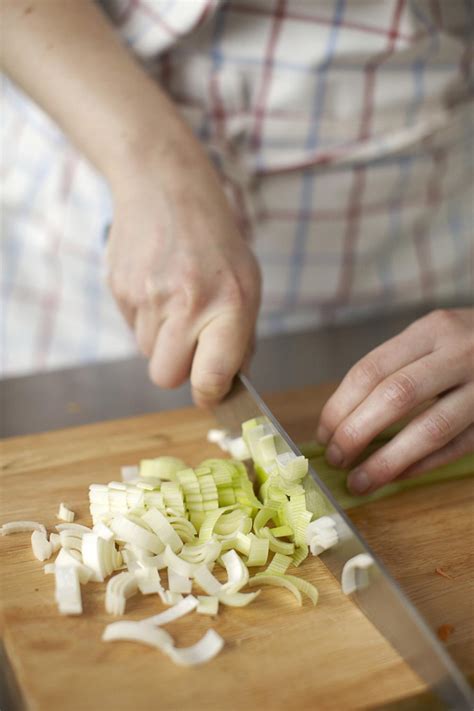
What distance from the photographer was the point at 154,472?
126cm

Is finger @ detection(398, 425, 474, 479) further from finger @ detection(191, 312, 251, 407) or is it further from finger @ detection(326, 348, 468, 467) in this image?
finger @ detection(191, 312, 251, 407)

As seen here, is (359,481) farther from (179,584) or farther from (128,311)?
(128,311)

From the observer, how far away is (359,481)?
1212 mm

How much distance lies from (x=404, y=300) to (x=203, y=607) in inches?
45.7

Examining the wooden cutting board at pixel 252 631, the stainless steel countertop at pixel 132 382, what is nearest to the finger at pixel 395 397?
the wooden cutting board at pixel 252 631

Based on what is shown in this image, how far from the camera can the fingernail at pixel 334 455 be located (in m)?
1.22

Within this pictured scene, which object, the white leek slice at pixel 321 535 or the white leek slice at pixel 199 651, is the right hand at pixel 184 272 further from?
the white leek slice at pixel 199 651

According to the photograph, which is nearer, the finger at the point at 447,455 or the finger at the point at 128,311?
the finger at the point at 447,455

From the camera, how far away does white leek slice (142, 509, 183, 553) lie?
1.10 meters

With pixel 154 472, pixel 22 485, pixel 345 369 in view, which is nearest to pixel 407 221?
pixel 345 369

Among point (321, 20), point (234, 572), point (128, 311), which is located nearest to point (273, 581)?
point (234, 572)

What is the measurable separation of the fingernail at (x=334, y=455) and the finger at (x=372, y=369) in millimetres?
26

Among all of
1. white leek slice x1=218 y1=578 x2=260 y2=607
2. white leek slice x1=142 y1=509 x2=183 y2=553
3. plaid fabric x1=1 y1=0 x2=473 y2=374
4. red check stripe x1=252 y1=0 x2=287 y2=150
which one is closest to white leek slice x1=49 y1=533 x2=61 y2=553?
white leek slice x1=142 y1=509 x2=183 y2=553

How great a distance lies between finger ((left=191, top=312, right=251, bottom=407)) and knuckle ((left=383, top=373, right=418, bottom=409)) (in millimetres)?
227
